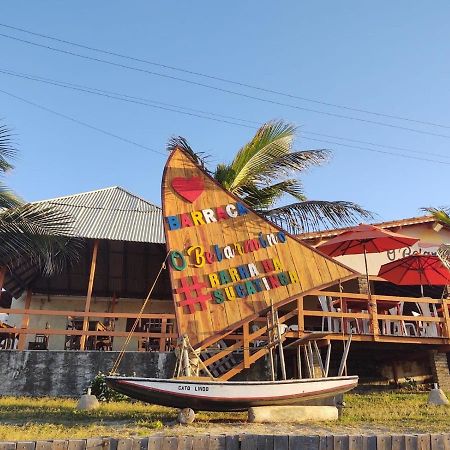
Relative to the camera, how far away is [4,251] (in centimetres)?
1254

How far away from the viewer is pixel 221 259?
10.0 metres

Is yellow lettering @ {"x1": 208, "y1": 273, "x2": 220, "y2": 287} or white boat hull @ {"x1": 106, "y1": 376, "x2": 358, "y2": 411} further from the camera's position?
yellow lettering @ {"x1": 208, "y1": 273, "x2": 220, "y2": 287}

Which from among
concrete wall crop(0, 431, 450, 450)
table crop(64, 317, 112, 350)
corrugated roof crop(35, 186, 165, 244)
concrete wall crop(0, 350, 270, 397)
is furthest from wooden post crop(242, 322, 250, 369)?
table crop(64, 317, 112, 350)

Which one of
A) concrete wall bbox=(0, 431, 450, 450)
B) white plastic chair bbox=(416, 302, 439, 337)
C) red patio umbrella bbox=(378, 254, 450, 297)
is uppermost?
red patio umbrella bbox=(378, 254, 450, 297)

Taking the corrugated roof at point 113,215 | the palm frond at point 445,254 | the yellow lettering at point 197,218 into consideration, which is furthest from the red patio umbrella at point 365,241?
the corrugated roof at point 113,215

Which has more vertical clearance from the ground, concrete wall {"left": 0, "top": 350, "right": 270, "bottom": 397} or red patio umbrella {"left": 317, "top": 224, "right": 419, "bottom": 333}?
red patio umbrella {"left": 317, "top": 224, "right": 419, "bottom": 333}

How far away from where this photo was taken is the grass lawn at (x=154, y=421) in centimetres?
744

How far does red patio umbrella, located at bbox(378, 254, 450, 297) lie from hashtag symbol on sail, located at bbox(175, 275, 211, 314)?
6.33 meters

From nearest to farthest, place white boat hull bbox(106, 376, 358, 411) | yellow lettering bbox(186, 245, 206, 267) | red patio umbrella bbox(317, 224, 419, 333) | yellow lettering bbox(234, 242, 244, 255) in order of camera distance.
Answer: white boat hull bbox(106, 376, 358, 411) → yellow lettering bbox(186, 245, 206, 267) → yellow lettering bbox(234, 242, 244, 255) → red patio umbrella bbox(317, 224, 419, 333)

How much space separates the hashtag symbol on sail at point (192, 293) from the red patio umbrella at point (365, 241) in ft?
14.7

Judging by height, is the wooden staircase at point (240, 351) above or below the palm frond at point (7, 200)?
below

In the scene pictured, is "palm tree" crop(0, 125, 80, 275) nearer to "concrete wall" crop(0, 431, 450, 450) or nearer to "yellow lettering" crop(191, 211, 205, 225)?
"yellow lettering" crop(191, 211, 205, 225)

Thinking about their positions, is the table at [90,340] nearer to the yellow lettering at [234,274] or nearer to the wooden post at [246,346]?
the wooden post at [246,346]

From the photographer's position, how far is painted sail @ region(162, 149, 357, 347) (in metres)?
9.50
